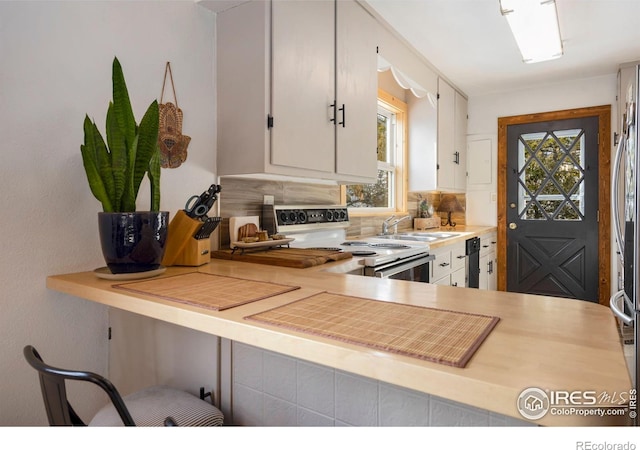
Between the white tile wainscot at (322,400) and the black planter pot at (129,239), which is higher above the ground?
the black planter pot at (129,239)

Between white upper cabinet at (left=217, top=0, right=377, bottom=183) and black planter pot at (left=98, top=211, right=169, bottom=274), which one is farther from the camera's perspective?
white upper cabinet at (left=217, top=0, right=377, bottom=183)

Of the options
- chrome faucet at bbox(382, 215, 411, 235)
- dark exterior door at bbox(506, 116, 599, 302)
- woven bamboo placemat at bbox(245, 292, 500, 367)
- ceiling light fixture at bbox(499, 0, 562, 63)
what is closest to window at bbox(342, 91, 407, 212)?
chrome faucet at bbox(382, 215, 411, 235)

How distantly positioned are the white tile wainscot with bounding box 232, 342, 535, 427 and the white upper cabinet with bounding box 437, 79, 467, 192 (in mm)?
2983

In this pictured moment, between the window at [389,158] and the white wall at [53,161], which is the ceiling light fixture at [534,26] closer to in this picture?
the window at [389,158]

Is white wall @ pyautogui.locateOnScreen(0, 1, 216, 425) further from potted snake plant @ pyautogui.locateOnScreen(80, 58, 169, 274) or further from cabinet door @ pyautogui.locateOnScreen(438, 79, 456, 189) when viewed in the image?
cabinet door @ pyautogui.locateOnScreen(438, 79, 456, 189)

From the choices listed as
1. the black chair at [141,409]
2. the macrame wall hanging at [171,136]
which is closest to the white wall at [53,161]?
the macrame wall hanging at [171,136]

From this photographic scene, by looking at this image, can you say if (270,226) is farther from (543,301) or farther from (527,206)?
(527,206)

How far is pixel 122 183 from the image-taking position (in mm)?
1261

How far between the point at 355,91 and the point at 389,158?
1618 millimetres

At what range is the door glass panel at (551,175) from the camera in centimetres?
396

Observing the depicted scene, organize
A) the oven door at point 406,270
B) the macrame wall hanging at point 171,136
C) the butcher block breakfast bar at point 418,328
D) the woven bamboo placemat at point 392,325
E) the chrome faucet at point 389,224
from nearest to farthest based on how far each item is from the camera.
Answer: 1. the butcher block breakfast bar at point 418,328
2. the woven bamboo placemat at point 392,325
3. the macrame wall hanging at point 171,136
4. the oven door at point 406,270
5. the chrome faucet at point 389,224

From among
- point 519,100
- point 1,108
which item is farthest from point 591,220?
point 1,108

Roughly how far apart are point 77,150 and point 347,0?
162 cm

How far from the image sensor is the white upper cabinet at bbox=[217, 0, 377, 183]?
1.72 meters
